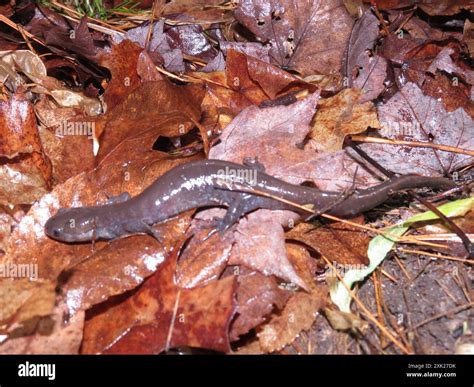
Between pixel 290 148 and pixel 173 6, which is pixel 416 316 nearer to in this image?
pixel 290 148

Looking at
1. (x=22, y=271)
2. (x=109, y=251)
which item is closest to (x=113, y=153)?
(x=109, y=251)

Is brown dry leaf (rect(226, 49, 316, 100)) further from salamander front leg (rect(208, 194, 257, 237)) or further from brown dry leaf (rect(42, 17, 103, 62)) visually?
brown dry leaf (rect(42, 17, 103, 62))

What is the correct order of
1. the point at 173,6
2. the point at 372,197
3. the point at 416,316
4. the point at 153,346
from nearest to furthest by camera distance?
the point at 153,346
the point at 416,316
the point at 372,197
the point at 173,6

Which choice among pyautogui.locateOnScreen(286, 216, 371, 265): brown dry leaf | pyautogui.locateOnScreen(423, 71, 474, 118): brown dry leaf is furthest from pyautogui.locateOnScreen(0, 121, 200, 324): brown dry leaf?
pyautogui.locateOnScreen(423, 71, 474, 118): brown dry leaf

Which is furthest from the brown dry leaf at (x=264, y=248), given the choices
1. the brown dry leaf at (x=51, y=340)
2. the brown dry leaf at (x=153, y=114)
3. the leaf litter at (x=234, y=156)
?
the brown dry leaf at (x=51, y=340)

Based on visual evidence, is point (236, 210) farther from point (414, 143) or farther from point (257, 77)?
point (414, 143)
